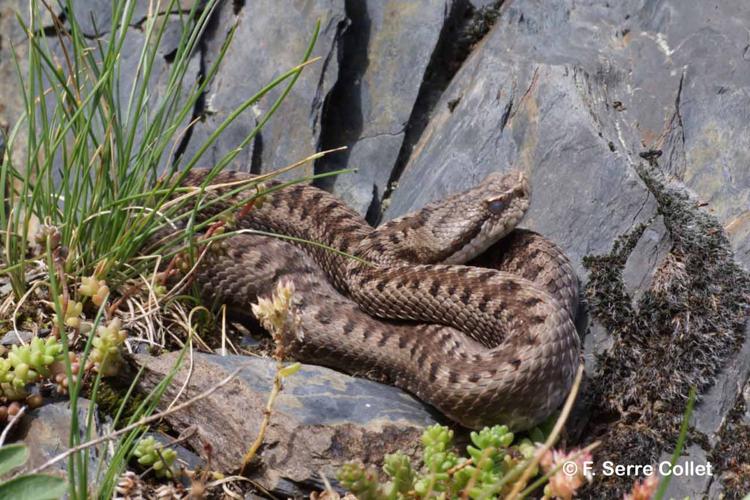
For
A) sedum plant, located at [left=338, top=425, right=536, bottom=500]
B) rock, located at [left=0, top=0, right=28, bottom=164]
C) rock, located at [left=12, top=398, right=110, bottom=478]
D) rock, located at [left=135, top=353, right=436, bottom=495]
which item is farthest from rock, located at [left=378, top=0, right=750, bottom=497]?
rock, located at [left=0, top=0, right=28, bottom=164]

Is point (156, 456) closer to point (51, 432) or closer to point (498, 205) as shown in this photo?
point (51, 432)

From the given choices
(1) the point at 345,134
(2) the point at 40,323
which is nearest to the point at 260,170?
(1) the point at 345,134

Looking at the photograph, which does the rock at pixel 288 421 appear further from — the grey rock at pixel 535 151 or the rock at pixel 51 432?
the grey rock at pixel 535 151

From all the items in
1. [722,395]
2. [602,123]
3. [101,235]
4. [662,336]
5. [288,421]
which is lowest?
[288,421]

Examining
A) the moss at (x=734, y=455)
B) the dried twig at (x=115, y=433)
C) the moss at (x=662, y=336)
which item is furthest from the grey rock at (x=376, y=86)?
the dried twig at (x=115, y=433)

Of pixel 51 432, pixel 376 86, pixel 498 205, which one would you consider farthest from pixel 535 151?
pixel 51 432

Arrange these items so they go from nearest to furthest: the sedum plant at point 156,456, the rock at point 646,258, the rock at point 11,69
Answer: the sedum plant at point 156,456
the rock at point 646,258
the rock at point 11,69
